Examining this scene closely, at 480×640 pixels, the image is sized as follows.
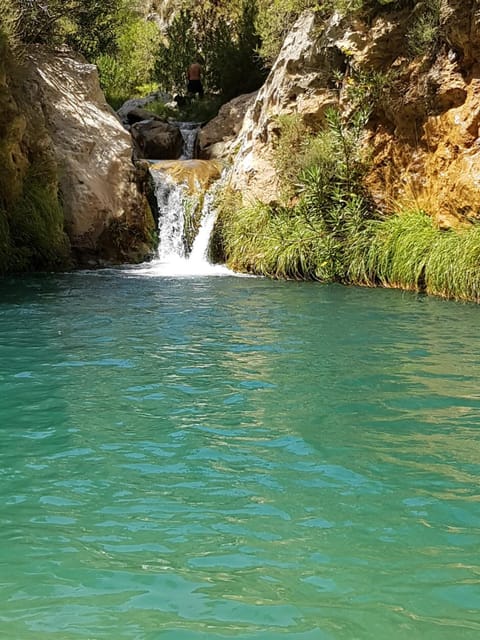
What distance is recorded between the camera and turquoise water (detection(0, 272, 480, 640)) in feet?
8.64

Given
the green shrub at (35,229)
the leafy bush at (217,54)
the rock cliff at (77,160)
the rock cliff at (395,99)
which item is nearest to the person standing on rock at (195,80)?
the leafy bush at (217,54)

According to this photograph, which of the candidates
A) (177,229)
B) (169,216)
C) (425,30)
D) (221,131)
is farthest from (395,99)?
(221,131)

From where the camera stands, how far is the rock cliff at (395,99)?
11281 mm

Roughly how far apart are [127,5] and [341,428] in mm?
16950

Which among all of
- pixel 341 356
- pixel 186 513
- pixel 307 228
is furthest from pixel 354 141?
pixel 186 513

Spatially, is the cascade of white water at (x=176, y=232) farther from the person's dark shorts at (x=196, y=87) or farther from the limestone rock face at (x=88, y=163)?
the person's dark shorts at (x=196, y=87)

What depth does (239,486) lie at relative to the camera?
3.72 m

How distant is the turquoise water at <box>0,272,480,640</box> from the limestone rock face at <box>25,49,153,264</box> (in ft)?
25.9

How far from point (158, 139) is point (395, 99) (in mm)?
7985

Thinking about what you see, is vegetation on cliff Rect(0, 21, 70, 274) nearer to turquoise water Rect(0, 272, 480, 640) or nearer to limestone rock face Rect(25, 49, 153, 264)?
limestone rock face Rect(25, 49, 153, 264)

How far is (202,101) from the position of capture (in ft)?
71.8

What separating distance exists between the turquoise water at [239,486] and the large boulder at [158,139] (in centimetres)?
1237

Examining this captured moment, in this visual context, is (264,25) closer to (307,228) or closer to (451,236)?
(307,228)

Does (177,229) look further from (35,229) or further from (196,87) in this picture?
(196,87)
